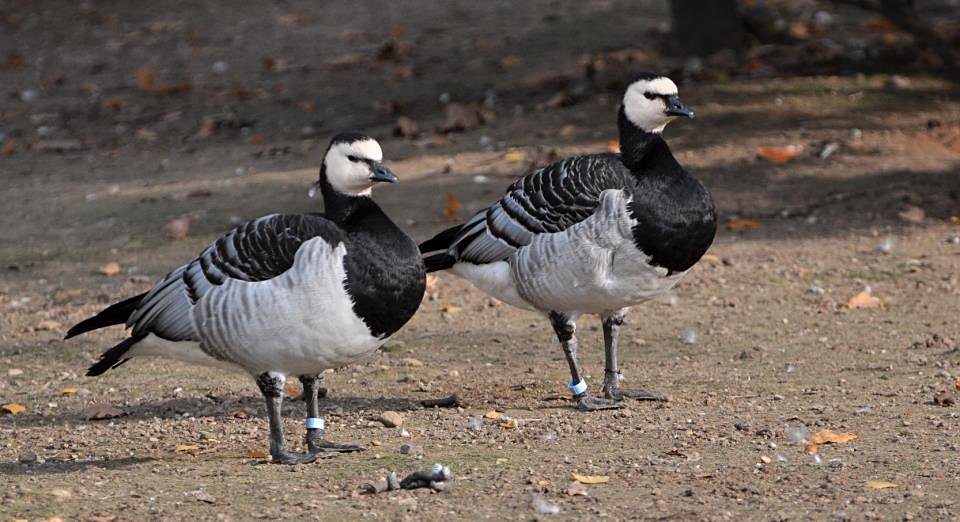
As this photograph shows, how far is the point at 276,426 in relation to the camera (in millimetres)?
5617

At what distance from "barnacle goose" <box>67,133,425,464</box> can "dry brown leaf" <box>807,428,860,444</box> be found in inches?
66.0

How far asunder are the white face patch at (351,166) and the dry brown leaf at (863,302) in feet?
11.8

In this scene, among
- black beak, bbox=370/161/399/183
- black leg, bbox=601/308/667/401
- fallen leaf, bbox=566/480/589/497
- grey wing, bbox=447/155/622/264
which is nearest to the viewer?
fallen leaf, bbox=566/480/589/497

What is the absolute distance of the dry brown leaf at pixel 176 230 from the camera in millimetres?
10109

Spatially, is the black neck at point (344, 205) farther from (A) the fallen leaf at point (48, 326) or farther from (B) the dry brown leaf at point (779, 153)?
(B) the dry brown leaf at point (779, 153)

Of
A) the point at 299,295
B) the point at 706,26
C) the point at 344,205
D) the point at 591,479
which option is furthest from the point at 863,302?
the point at 706,26

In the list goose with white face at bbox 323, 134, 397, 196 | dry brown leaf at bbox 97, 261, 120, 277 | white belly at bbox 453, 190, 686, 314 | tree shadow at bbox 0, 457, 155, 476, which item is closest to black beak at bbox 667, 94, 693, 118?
white belly at bbox 453, 190, 686, 314

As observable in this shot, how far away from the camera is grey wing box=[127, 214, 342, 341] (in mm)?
5441

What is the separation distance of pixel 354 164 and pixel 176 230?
4853 millimetres

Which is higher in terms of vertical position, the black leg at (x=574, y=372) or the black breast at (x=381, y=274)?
the black breast at (x=381, y=274)

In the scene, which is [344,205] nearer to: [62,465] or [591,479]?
[591,479]

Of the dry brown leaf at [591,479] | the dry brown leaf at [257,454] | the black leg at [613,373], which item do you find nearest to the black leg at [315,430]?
the dry brown leaf at [257,454]

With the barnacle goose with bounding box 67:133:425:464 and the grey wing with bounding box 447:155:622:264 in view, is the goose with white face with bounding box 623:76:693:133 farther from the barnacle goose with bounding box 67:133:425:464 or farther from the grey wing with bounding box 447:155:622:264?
the barnacle goose with bounding box 67:133:425:464

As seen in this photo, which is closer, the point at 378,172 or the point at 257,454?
the point at 378,172
